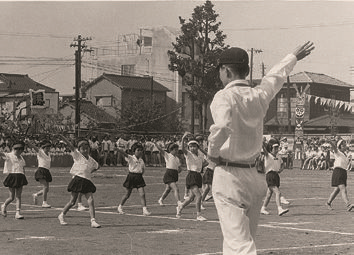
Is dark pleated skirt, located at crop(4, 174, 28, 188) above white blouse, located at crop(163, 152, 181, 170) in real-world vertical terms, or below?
below

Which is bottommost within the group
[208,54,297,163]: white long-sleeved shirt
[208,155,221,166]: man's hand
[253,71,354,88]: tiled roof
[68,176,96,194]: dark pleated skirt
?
[68,176,96,194]: dark pleated skirt

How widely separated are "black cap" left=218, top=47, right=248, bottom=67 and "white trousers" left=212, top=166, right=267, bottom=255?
83cm

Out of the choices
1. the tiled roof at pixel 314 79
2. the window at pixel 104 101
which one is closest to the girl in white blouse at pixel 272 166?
the window at pixel 104 101

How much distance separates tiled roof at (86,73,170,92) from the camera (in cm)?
7275

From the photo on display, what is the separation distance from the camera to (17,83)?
253ft

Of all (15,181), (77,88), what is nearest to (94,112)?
(77,88)

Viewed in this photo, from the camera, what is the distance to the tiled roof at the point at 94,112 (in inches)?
2684

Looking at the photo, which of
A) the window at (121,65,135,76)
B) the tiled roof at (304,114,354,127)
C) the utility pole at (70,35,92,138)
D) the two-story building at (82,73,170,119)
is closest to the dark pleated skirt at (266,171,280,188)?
the utility pole at (70,35,92,138)

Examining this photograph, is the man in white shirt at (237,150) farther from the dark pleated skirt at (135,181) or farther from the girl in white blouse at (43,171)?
the girl in white blouse at (43,171)

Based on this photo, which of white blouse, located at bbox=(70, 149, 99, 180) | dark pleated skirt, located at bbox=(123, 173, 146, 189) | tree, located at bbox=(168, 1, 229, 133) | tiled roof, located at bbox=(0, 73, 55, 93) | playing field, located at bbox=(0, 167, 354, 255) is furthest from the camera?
tiled roof, located at bbox=(0, 73, 55, 93)

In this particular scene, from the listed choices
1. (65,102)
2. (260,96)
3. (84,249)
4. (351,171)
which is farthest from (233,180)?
(65,102)

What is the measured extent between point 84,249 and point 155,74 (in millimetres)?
69834

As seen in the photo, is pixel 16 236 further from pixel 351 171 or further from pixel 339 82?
pixel 339 82

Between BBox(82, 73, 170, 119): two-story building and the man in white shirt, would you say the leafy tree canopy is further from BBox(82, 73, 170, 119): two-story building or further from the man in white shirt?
the man in white shirt
